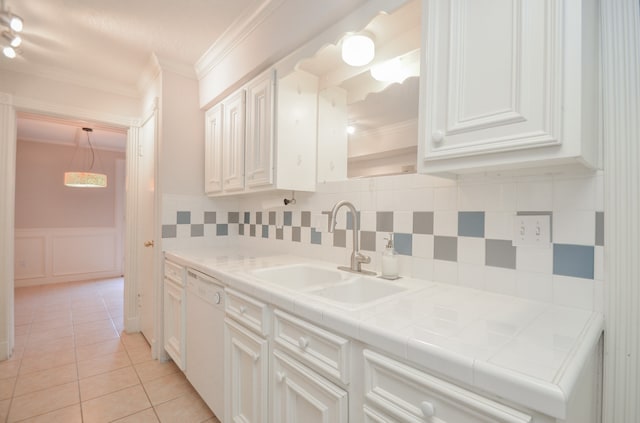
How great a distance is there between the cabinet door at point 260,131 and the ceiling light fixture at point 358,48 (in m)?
0.48

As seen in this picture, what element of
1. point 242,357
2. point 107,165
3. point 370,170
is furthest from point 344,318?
point 107,165

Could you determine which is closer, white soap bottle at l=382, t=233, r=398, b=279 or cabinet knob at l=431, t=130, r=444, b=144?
cabinet knob at l=431, t=130, r=444, b=144

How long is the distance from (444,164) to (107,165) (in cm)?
606

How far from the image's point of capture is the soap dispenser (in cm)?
135

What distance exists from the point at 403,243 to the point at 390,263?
0.42 feet

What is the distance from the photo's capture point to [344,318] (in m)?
0.85

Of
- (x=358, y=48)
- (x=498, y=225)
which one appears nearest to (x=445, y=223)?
(x=498, y=225)

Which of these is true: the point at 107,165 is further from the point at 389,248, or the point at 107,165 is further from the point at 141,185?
the point at 389,248

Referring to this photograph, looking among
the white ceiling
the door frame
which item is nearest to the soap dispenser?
the white ceiling

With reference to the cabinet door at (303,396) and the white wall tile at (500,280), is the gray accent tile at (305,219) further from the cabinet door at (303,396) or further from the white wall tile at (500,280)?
Result: the white wall tile at (500,280)

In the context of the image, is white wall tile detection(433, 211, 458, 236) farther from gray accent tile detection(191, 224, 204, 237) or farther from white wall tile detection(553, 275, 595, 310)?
gray accent tile detection(191, 224, 204, 237)

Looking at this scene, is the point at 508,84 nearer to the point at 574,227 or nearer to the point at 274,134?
the point at 574,227

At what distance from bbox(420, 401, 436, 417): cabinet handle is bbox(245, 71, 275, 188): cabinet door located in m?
1.37

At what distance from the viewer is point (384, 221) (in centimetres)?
150
